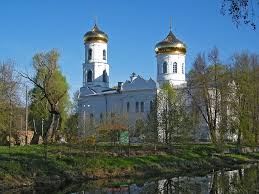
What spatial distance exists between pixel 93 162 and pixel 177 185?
20.5 ft

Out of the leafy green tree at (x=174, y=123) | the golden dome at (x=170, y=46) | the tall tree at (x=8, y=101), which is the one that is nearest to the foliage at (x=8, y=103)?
the tall tree at (x=8, y=101)

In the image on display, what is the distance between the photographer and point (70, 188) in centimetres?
2403

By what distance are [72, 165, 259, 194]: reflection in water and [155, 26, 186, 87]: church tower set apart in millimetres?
41709

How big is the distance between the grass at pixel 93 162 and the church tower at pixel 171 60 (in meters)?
30.7

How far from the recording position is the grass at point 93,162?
83.6 ft

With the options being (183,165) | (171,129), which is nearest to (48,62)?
(171,129)

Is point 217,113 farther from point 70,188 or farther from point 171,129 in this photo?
point 70,188

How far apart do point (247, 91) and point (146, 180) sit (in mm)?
18435

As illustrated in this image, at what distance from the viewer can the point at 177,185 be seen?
82.5 feet

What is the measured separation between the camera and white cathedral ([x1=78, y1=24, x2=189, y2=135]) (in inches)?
2721

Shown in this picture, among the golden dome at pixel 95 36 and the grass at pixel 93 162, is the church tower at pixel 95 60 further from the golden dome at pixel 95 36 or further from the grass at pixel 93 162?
the grass at pixel 93 162

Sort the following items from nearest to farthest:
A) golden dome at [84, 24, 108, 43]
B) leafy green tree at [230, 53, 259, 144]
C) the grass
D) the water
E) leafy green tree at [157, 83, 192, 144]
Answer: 1. the water
2. the grass
3. leafy green tree at [157, 83, 192, 144]
4. leafy green tree at [230, 53, 259, 144]
5. golden dome at [84, 24, 108, 43]

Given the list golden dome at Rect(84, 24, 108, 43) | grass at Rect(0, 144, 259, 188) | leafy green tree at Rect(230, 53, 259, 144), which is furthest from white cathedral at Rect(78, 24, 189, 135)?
grass at Rect(0, 144, 259, 188)

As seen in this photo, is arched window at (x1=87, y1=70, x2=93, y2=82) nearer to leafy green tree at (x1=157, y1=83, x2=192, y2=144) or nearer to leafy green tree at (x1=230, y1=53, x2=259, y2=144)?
leafy green tree at (x1=230, y1=53, x2=259, y2=144)
